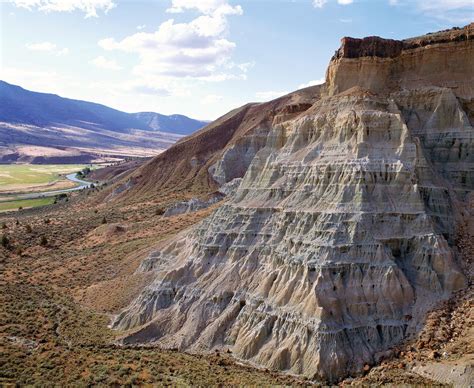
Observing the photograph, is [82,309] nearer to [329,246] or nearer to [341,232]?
[329,246]

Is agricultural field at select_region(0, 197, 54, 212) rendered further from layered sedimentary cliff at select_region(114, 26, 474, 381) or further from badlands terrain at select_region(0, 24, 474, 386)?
layered sedimentary cliff at select_region(114, 26, 474, 381)

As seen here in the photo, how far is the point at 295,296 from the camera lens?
33125 millimetres

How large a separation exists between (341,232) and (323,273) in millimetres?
3153

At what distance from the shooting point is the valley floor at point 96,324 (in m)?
29.3

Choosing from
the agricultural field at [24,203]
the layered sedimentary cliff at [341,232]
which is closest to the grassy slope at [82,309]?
the layered sedimentary cliff at [341,232]

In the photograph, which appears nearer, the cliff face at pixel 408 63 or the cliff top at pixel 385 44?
the cliff face at pixel 408 63

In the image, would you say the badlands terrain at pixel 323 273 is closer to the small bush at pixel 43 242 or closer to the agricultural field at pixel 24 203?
the small bush at pixel 43 242

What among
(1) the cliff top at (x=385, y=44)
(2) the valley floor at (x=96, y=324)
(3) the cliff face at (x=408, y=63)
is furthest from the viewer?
(1) the cliff top at (x=385, y=44)

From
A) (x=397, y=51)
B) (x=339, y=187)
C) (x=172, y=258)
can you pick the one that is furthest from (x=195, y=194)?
(x=339, y=187)

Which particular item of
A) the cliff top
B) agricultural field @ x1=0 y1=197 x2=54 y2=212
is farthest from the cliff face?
agricultural field @ x1=0 y1=197 x2=54 y2=212

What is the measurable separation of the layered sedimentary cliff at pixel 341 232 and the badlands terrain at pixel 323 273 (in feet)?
0.37

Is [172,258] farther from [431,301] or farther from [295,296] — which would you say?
[431,301]

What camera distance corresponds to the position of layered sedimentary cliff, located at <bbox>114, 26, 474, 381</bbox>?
31.8 metres

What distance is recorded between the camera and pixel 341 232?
33750 millimetres
